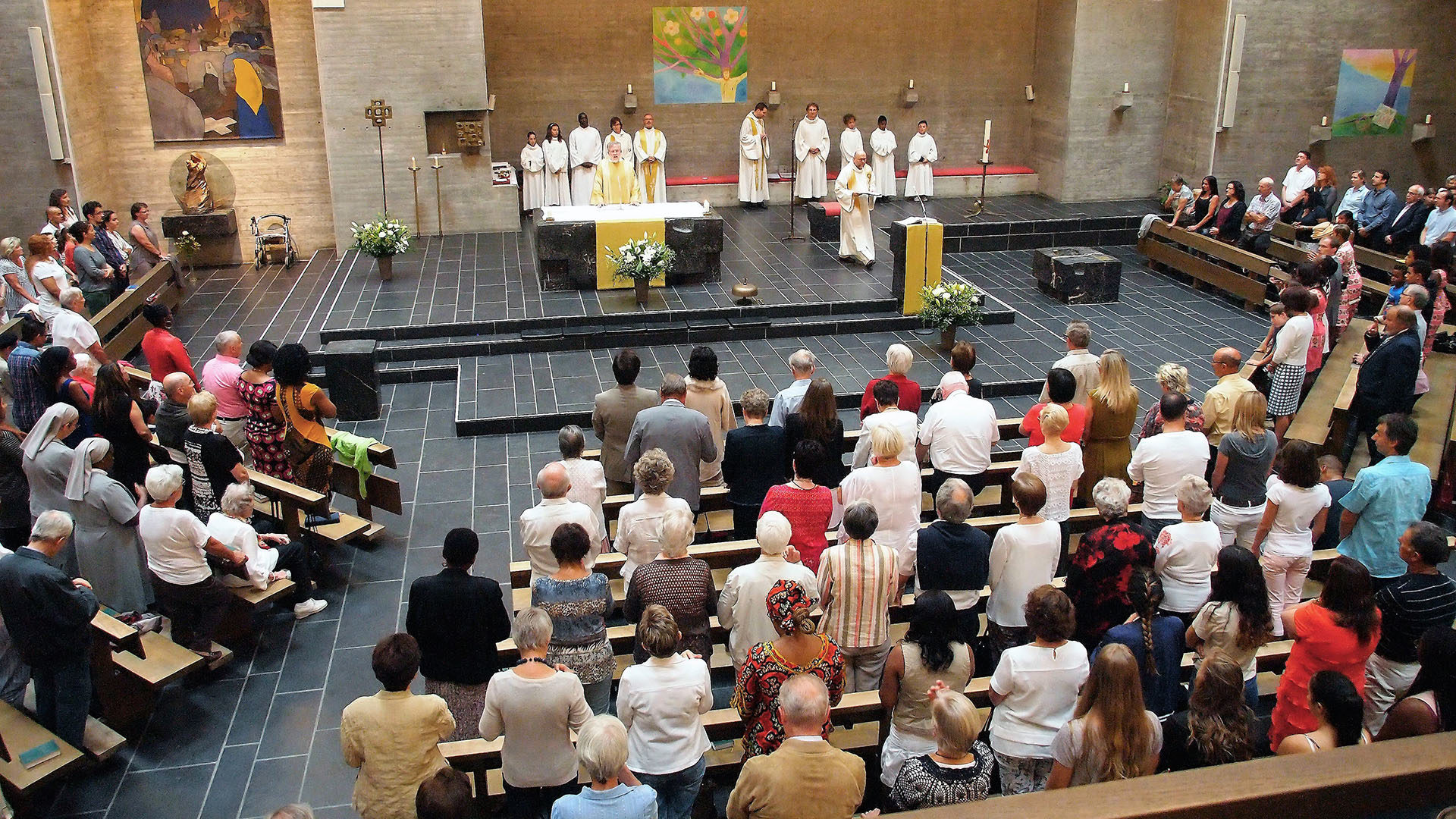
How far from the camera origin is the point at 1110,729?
145 inches

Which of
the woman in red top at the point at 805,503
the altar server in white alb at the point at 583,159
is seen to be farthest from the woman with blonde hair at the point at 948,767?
the altar server in white alb at the point at 583,159

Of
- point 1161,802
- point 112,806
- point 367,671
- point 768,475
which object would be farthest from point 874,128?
point 1161,802

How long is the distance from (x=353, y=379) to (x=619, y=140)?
711 centimetres

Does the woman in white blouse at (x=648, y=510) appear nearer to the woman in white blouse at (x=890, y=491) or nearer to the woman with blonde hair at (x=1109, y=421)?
the woman in white blouse at (x=890, y=491)

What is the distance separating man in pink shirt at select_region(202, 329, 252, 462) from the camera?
7344mm

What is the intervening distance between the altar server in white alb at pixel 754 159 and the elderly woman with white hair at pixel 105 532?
1186 cm

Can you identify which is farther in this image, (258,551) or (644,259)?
(644,259)

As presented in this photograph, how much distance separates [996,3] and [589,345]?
10041 mm

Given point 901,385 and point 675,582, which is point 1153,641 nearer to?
point 675,582

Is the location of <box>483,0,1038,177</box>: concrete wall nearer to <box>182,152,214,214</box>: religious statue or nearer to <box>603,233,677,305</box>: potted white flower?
<box>182,152,214,214</box>: religious statue

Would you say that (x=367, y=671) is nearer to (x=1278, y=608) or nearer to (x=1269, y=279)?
(x=1278, y=608)

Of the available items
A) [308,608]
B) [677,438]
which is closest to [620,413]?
[677,438]

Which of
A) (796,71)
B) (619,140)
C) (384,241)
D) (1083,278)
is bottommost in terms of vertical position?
(1083,278)

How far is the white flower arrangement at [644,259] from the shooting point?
1172cm
